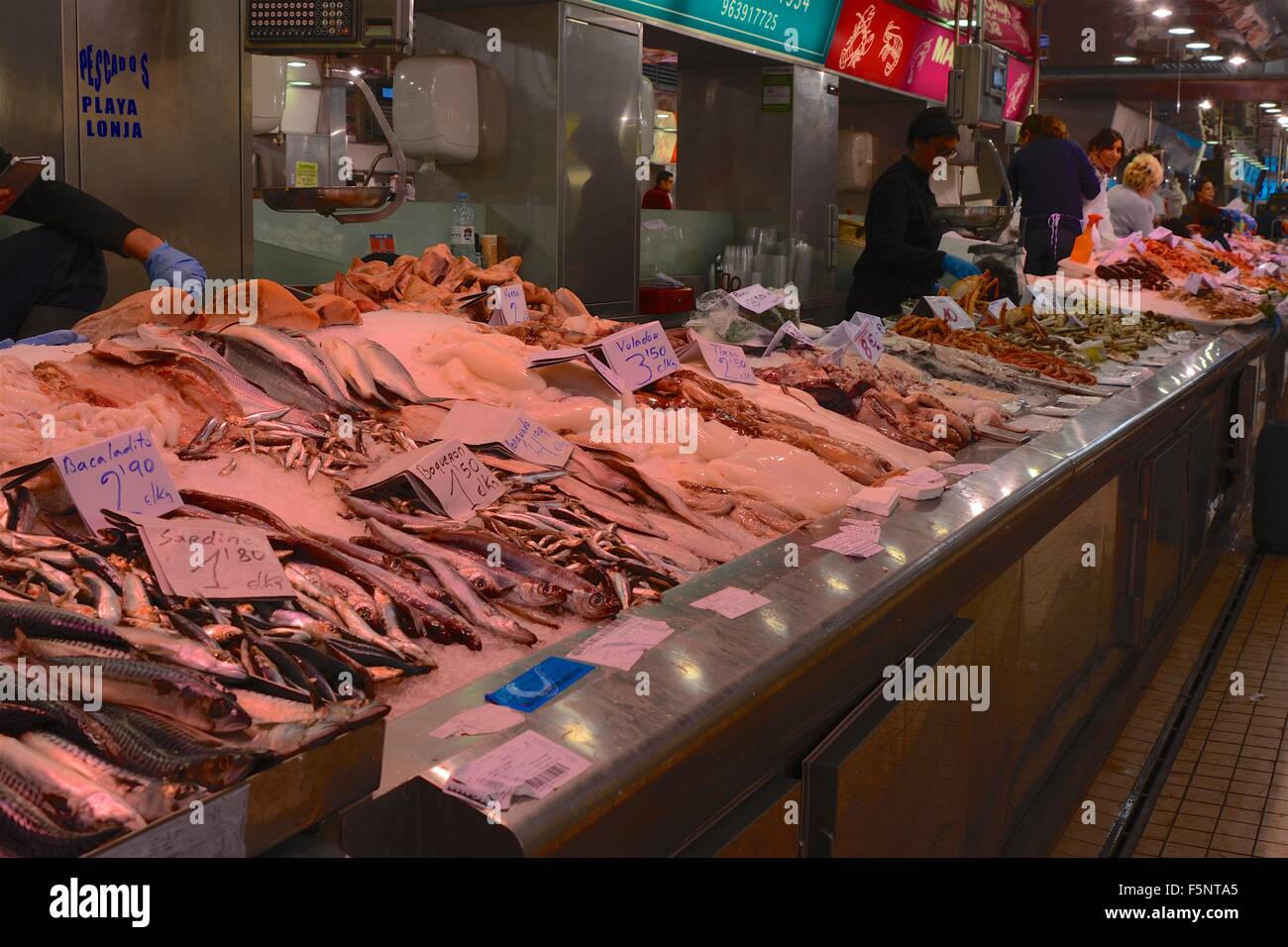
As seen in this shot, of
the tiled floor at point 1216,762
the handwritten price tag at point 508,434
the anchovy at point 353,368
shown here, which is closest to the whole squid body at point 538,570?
the handwritten price tag at point 508,434

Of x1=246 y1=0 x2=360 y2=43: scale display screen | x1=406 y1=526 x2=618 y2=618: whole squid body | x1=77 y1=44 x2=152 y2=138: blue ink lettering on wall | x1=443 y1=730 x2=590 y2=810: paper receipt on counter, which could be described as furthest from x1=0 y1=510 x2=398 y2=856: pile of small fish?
x1=77 y1=44 x2=152 y2=138: blue ink lettering on wall

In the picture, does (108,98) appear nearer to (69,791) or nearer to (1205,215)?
(69,791)

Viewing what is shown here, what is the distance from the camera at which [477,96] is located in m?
5.98

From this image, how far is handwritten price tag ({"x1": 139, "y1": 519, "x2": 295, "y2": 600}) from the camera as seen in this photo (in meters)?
1.43

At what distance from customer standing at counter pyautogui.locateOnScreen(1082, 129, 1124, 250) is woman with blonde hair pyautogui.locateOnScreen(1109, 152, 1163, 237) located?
1.96 feet

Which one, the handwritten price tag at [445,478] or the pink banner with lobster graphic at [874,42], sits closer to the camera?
the handwritten price tag at [445,478]

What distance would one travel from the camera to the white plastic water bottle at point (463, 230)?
233 inches

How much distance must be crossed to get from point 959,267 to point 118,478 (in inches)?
197

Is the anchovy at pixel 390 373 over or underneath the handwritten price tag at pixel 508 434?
over

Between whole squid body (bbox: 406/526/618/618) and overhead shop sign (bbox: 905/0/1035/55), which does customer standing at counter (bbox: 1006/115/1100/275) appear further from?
whole squid body (bbox: 406/526/618/618)

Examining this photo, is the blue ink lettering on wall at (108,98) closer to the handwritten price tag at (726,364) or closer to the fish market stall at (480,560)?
the fish market stall at (480,560)

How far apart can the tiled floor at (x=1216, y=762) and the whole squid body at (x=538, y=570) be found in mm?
1903
